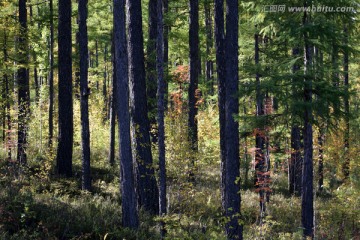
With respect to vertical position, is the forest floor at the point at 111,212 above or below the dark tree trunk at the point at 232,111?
below

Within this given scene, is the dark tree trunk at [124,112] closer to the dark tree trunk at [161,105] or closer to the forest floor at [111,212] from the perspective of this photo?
the forest floor at [111,212]

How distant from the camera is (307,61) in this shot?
33.6 feet

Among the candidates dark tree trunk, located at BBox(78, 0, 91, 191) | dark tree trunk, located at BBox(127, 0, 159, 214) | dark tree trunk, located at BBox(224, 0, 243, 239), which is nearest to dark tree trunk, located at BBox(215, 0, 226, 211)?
dark tree trunk, located at BBox(224, 0, 243, 239)

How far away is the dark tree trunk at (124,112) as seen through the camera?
9.16 m

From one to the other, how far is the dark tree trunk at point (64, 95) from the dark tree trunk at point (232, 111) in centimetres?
697

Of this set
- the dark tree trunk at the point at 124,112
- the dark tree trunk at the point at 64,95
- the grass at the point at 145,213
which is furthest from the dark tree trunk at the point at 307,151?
the dark tree trunk at the point at 64,95

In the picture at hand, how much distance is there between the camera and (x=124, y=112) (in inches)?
366

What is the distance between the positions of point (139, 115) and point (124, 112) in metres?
2.25

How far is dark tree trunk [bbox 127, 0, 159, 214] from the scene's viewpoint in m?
11.4

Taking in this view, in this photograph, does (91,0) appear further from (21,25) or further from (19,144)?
(19,144)

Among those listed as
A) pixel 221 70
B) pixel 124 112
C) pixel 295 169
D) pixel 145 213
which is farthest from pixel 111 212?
pixel 295 169

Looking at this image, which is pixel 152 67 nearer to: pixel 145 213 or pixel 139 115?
pixel 139 115

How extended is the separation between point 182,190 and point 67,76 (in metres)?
6.42

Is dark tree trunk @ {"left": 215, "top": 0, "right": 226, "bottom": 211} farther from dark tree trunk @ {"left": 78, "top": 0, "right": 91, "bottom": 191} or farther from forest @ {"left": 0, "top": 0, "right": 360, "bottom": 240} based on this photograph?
dark tree trunk @ {"left": 78, "top": 0, "right": 91, "bottom": 191}
